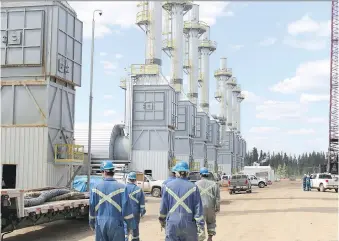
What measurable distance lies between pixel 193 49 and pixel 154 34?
17805 mm

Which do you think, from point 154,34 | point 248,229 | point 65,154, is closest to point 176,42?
point 154,34

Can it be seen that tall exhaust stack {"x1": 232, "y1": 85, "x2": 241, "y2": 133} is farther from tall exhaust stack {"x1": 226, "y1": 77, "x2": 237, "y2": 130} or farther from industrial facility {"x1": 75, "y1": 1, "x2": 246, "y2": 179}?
industrial facility {"x1": 75, "y1": 1, "x2": 246, "y2": 179}

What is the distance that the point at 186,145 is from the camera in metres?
52.8

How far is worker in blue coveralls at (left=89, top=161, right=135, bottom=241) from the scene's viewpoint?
7473 mm

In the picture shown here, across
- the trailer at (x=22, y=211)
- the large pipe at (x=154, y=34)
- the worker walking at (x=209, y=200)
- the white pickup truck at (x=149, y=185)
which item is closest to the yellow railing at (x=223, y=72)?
the large pipe at (x=154, y=34)

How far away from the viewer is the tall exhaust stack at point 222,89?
82.1 m

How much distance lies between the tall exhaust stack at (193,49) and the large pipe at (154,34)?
1560 centimetres

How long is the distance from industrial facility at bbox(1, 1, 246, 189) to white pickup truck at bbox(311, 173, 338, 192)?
12.9 meters

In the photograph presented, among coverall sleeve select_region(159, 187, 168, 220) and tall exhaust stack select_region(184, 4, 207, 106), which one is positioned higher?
tall exhaust stack select_region(184, 4, 207, 106)

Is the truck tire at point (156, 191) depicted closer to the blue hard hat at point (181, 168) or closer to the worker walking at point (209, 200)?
the worker walking at point (209, 200)

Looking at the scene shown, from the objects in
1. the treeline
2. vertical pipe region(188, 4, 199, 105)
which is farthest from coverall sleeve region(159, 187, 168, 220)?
the treeline

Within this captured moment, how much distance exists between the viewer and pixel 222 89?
84000 mm

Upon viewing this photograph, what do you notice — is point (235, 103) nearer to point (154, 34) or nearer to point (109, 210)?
point (154, 34)

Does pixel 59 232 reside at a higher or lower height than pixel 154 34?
lower
